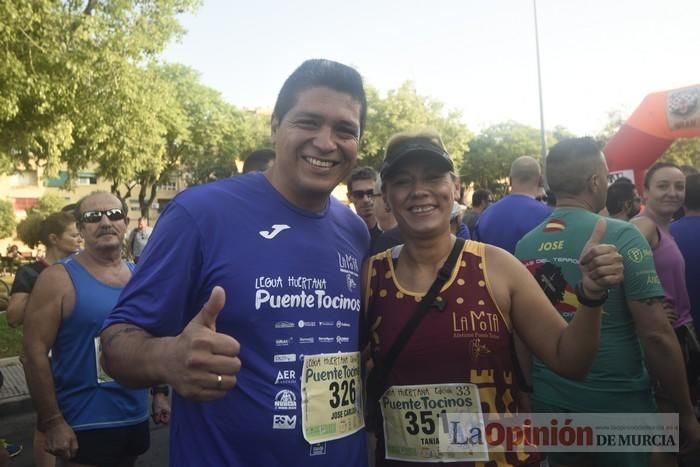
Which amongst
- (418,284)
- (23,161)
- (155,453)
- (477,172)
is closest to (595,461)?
(418,284)

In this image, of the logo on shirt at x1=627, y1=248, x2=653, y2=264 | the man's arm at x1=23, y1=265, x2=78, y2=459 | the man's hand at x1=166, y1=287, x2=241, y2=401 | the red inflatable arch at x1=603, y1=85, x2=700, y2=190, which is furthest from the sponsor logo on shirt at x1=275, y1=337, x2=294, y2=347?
the red inflatable arch at x1=603, y1=85, x2=700, y2=190

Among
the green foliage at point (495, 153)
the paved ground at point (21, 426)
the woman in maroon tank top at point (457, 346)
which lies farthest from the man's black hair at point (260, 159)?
the green foliage at point (495, 153)

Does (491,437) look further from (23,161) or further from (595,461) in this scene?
(23,161)

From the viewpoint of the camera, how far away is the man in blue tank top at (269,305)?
1.69 meters

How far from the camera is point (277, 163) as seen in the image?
208 centimetres

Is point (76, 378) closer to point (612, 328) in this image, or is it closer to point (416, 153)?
point (416, 153)

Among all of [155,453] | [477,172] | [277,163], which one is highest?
[477,172]

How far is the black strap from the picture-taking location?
2018 millimetres

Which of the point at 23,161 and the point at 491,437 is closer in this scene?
the point at 491,437

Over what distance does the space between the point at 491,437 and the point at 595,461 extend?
3.28ft

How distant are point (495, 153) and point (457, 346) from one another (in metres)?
53.0

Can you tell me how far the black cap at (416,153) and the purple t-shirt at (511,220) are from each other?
2.64 m

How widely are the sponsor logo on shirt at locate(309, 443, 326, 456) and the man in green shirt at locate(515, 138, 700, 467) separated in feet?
4.78

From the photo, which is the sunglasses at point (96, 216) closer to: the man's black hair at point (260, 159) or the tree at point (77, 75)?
the man's black hair at point (260, 159)
